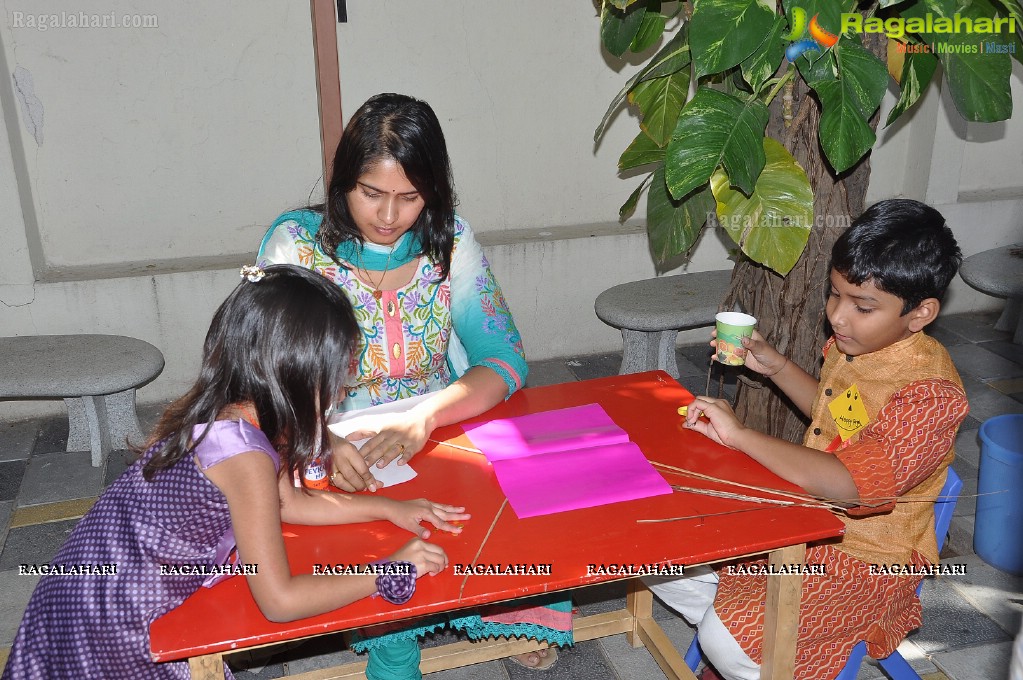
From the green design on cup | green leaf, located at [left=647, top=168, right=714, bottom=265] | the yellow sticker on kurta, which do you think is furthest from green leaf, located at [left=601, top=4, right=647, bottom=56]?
the yellow sticker on kurta

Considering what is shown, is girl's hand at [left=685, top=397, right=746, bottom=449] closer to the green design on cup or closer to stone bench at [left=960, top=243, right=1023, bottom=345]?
the green design on cup

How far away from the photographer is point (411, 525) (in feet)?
5.97

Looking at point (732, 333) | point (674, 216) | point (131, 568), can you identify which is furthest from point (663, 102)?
point (131, 568)

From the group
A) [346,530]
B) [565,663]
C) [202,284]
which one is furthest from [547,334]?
[346,530]

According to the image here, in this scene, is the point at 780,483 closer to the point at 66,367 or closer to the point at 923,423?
the point at 923,423

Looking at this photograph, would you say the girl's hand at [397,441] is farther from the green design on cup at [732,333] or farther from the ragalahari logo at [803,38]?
the ragalahari logo at [803,38]

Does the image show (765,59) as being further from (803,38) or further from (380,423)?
(380,423)

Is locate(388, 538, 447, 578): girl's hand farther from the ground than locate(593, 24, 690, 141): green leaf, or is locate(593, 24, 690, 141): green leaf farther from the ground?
locate(593, 24, 690, 141): green leaf

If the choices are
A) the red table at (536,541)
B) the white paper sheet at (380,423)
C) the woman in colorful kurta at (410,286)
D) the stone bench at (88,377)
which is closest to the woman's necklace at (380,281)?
the woman in colorful kurta at (410,286)

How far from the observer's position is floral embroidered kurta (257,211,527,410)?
2.54 m

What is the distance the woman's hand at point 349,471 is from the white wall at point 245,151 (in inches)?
111

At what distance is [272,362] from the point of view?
1.72m

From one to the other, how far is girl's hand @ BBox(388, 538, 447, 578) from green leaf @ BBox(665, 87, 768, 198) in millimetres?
1247

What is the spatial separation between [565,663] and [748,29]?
1.90 metres
